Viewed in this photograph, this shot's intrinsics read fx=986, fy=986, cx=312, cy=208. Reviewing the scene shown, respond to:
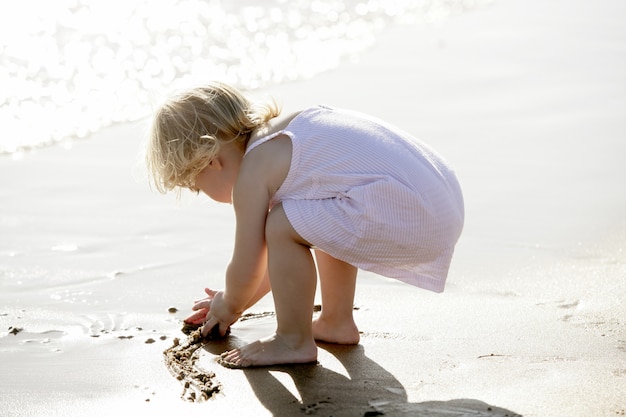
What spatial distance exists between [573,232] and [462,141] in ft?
3.80

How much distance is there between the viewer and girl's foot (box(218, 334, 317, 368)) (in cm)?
278

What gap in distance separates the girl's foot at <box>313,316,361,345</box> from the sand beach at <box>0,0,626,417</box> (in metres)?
0.04

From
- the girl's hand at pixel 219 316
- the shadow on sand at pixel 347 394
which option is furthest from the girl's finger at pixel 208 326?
the shadow on sand at pixel 347 394

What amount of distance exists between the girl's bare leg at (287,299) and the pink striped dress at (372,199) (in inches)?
1.8

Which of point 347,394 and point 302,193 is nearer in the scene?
point 347,394

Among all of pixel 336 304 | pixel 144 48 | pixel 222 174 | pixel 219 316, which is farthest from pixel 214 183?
pixel 144 48

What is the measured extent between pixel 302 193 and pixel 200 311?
1.87 feet

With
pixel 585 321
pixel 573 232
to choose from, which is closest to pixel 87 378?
pixel 585 321

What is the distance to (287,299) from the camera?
9.11ft

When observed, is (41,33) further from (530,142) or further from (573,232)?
(573,232)

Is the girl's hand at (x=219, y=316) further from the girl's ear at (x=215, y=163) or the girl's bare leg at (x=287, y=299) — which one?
the girl's ear at (x=215, y=163)

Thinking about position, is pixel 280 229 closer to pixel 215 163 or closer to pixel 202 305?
pixel 215 163

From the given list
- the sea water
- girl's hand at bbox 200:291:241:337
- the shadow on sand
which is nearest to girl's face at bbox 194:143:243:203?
girl's hand at bbox 200:291:241:337

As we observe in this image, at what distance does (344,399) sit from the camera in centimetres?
252
